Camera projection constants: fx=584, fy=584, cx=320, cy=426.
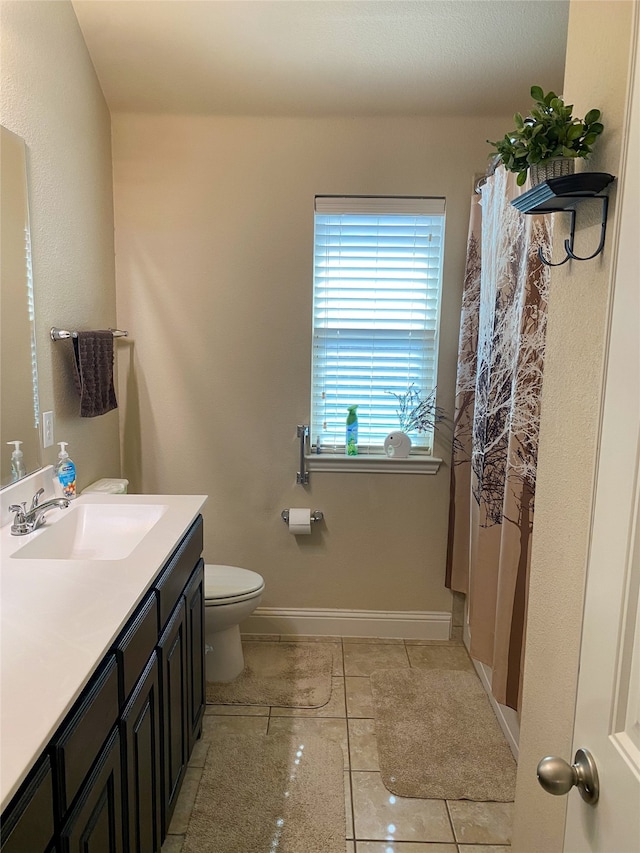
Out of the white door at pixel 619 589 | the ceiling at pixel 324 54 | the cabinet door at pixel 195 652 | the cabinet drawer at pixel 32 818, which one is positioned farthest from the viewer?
the ceiling at pixel 324 54

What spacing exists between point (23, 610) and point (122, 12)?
7.19ft

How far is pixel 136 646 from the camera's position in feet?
4.53

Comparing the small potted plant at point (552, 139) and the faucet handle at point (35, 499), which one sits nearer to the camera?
the small potted plant at point (552, 139)

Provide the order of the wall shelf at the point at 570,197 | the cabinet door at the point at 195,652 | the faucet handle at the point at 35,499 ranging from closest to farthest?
the wall shelf at the point at 570,197, the faucet handle at the point at 35,499, the cabinet door at the point at 195,652

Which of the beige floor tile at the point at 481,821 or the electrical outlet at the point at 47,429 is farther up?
the electrical outlet at the point at 47,429

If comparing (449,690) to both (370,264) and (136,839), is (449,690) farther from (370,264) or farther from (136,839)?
(370,264)

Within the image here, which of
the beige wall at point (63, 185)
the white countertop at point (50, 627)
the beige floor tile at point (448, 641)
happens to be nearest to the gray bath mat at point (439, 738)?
the beige floor tile at point (448, 641)

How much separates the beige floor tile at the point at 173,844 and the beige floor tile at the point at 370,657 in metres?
1.09

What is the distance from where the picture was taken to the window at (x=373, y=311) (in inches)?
110

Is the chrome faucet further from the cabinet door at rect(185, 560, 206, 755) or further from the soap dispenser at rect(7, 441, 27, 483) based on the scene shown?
the cabinet door at rect(185, 560, 206, 755)

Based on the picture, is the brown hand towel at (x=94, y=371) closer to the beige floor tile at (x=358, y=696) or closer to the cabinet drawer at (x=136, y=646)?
the cabinet drawer at (x=136, y=646)

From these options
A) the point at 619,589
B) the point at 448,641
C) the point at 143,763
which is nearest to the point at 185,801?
the point at 143,763

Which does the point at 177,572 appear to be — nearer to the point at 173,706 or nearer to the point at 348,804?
the point at 173,706

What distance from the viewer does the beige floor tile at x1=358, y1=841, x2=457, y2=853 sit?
70.1 inches
